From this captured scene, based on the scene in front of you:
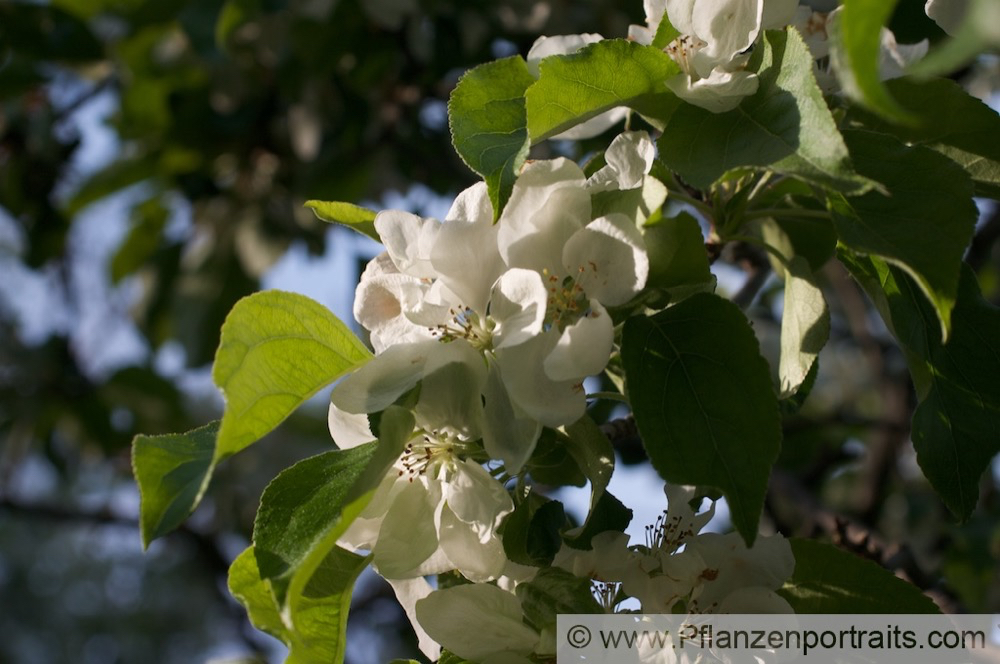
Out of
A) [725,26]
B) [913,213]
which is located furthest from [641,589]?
[725,26]

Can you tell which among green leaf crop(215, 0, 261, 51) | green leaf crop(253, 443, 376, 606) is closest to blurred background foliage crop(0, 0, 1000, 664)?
green leaf crop(215, 0, 261, 51)

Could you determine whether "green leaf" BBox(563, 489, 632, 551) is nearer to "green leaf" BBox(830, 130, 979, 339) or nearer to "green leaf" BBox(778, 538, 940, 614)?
"green leaf" BBox(778, 538, 940, 614)

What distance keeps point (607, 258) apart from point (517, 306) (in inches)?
3.3

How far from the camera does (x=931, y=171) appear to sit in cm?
86

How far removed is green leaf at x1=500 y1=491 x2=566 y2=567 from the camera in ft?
2.93

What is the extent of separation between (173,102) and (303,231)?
47cm

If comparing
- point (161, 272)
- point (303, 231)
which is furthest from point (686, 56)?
point (161, 272)

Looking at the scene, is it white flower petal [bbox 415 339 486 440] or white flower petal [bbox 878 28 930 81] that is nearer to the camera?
white flower petal [bbox 415 339 486 440]

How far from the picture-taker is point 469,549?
0.92 meters

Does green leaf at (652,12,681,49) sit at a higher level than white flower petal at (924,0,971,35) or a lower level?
lower

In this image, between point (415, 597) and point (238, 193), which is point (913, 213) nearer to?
point (415, 597)

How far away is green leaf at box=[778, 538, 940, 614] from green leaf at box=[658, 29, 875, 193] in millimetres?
367

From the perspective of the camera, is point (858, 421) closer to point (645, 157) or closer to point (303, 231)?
point (303, 231)

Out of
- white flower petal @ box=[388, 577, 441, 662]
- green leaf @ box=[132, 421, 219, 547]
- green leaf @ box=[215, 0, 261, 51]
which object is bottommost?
green leaf @ box=[215, 0, 261, 51]
